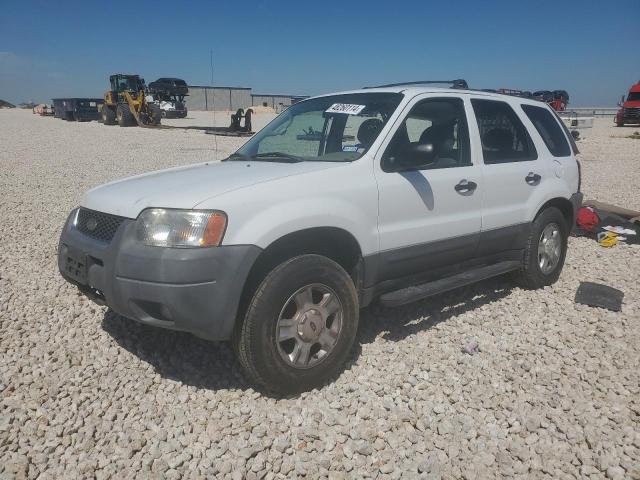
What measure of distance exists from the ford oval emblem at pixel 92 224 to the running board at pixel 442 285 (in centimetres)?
193

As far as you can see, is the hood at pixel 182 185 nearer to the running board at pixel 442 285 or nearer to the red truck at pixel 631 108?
the running board at pixel 442 285

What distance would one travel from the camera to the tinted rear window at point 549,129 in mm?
4715

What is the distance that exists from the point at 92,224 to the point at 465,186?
8.74ft

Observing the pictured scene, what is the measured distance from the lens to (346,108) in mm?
3820

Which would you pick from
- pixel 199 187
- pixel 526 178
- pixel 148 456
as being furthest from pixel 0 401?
pixel 526 178

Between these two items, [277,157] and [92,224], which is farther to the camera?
[277,157]

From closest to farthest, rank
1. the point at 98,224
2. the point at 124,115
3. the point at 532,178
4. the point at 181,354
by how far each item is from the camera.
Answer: the point at 98,224, the point at 181,354, the point at 532,178, the point at 124,115

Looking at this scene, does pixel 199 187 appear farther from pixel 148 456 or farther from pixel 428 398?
pixel 428 398

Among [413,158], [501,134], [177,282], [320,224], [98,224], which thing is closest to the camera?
[177,282]

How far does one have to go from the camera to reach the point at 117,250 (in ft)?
9.14

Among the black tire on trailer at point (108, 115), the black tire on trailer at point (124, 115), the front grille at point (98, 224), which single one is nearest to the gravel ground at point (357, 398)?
the front grille at point (98, 224)

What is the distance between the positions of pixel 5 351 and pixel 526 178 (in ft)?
14.3

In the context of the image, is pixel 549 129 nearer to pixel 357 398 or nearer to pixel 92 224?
pixel 357 398

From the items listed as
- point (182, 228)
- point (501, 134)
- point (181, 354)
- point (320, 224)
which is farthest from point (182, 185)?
point (501, 134)
